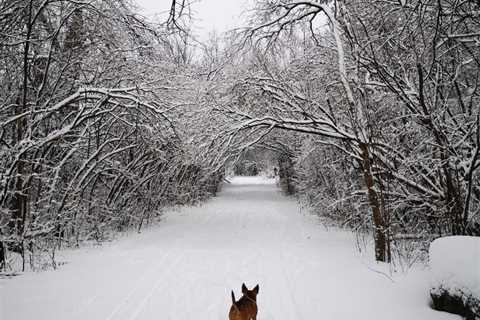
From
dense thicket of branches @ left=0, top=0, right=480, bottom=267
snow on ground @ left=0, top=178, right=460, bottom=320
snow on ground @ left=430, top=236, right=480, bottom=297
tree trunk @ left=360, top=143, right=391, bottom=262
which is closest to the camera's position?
snow on ground @ left=430, top=236, right=480, bottom=297

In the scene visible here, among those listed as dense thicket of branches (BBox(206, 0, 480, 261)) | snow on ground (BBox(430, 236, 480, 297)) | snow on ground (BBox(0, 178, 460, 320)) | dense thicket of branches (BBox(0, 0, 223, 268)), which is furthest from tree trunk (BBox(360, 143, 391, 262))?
dense thicket of branches (BBox(0, 0, 223, 268))

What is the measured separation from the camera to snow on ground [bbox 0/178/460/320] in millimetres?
4008

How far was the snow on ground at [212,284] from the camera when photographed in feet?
13.1

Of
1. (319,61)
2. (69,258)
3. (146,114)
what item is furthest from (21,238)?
(319,61)

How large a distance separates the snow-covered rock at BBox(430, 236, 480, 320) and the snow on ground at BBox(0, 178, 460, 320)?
0.54 feet

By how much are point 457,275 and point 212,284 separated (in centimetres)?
333

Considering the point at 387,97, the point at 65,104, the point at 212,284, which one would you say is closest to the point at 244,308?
the point at 212,284

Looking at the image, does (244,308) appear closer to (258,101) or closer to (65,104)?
(65,104)

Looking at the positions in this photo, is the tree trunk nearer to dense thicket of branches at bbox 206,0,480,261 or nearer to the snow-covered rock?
dense thicket of branches at bbox 206,0,480,261

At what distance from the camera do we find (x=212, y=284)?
5.16m

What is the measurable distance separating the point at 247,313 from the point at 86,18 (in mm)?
6986

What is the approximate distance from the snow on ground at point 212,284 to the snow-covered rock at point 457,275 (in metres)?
0.16

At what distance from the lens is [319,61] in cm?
788

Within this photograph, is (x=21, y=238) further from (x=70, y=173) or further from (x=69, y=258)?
(x=70, y=173)
